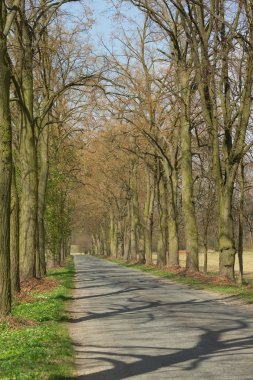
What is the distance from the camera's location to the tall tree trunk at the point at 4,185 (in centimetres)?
1195

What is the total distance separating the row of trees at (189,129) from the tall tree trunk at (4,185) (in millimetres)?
7933

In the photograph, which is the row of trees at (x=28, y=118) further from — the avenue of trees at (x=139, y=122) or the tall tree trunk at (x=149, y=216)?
the tall tree trunk at (x=149, y=216)

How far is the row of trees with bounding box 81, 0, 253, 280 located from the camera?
72.1ft

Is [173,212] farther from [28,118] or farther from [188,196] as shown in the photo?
[28,118]

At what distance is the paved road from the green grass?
11.0 inches

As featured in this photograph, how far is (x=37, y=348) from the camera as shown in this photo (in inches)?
346

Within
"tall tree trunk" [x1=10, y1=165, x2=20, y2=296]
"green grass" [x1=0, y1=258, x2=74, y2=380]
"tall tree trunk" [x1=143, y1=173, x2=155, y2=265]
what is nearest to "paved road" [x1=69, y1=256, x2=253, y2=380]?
"green grass" [x1=0, y1=258, x2=74, y2=380]

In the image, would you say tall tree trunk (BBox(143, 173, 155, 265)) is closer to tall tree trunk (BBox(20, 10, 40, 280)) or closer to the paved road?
tall tree trunk (BBox(20, 10, 40, 280))

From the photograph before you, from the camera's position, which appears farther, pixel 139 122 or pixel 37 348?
pixel 139 122

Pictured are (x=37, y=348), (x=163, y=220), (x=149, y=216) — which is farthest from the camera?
(x=149, y=216)

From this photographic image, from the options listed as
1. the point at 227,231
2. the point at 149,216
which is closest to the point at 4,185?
the point at 227,231

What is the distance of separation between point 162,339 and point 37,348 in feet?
7.63

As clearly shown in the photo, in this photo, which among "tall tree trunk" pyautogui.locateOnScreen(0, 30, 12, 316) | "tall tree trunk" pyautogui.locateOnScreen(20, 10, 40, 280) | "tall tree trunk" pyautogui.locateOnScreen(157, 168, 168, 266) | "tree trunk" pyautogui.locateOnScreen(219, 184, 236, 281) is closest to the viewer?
"tall tree trunk" pyautogui.locateOnScreen(0, 30, 12, 316)

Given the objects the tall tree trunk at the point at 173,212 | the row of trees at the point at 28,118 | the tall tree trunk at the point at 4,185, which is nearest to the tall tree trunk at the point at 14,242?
the row of trees at the point at 28,118
